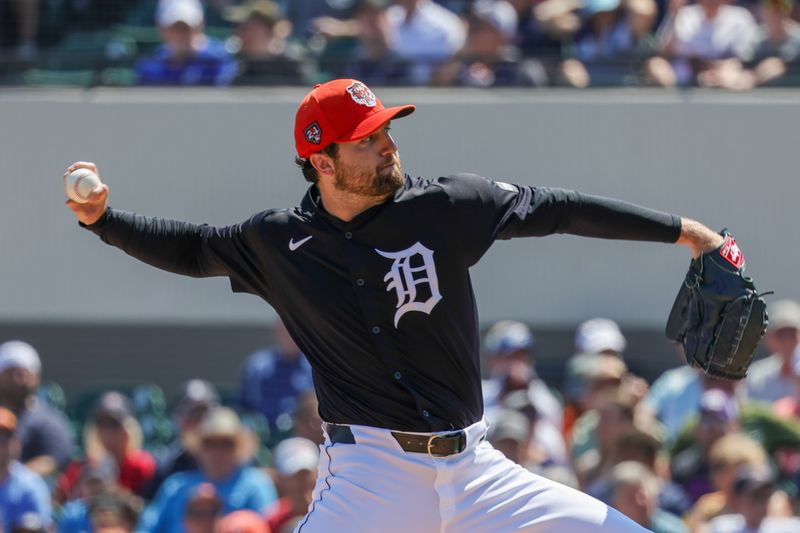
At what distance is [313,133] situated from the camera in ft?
14.4

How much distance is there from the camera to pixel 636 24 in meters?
10.1

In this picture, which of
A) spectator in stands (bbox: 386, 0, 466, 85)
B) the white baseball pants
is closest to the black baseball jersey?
the white baseball pants

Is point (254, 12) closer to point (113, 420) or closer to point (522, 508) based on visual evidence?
point (113, 420)

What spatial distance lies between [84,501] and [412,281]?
3.63 meters

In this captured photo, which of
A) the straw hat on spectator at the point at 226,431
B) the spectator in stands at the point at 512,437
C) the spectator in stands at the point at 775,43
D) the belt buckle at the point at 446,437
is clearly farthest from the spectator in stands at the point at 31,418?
the spectator in stands at the point at 775,43

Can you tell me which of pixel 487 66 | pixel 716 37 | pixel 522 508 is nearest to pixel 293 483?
pixel 522 508

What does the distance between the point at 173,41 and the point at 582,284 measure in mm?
3203

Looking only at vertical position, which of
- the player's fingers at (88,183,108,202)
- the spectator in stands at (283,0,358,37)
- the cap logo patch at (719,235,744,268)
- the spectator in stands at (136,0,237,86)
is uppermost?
the player's fingers at (88,183,108,202)

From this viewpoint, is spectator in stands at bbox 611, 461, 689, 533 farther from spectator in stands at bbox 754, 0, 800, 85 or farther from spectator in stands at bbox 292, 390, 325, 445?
spectator in stands at bbox 754, 0, 800, 85

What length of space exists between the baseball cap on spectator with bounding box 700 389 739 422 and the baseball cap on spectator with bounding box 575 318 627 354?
0.95m

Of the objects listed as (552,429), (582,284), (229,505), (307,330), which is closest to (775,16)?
(582,284)

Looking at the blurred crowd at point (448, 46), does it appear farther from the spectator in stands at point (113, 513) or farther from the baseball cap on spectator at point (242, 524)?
the baseball cap on spectator at point (242, 524)

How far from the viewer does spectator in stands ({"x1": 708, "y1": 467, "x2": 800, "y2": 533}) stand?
6.58 m

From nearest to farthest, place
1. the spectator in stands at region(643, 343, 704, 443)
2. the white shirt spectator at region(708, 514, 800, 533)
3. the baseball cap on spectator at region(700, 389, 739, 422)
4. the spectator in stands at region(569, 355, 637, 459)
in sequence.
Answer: the white shirt spectator at region(708, 514, 800, 533), the baseball cap on spectator at region(700, 389, 739, 422), the spectator in stands at region(569, 355, 637, 459), the spectator in stands at region(643, 343, 704, 443)
